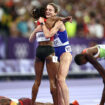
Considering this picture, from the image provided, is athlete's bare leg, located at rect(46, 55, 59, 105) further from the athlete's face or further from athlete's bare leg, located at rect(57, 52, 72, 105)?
the athlete's face

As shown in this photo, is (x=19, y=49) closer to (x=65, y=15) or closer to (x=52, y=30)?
(x=65, y=15)

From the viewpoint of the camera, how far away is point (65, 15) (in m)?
18.6

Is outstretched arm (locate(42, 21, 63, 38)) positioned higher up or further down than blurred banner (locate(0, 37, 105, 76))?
higher up

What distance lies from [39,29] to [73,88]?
20.7 ft

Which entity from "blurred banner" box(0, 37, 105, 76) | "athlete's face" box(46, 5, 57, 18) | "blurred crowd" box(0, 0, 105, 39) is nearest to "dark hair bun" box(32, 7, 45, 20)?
"athlete's face" box(46, 5, 57, 18)

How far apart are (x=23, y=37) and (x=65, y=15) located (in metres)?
2.06

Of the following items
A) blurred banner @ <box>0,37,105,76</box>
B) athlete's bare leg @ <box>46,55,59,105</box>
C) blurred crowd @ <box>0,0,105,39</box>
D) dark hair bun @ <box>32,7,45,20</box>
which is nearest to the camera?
athlete's bare leg @ <box>46,55,59,105</box>

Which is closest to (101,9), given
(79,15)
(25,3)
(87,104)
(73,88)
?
(79,15)

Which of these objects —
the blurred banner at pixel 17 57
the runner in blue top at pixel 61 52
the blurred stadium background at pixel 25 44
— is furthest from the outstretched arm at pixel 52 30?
the blurred banner at pixel 17 57

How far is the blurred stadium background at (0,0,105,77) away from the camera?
17.6 meters

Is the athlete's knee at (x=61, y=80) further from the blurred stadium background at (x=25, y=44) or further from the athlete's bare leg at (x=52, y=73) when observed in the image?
the blurred stadium background at (x=25, y=44)

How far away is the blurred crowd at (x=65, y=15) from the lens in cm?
1802

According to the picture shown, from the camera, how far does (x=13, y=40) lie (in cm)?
1764

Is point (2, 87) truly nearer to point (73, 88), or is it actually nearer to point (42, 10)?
point (73, 88)
